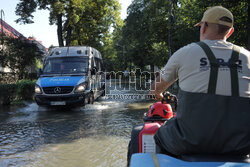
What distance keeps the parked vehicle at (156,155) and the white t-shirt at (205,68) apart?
468 millimetres

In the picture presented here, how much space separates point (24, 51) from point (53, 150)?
18084 millimetres

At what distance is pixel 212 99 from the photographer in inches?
72.4

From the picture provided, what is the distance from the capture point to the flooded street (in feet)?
14.9

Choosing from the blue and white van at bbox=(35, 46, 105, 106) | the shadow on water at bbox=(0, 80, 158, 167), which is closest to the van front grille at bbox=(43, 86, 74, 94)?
the blue and white van at bbox=(35, 46, 105, 106)

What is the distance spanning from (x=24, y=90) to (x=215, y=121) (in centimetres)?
1335

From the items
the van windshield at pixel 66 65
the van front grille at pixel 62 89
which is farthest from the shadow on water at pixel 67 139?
the van windshield at pixel 66 65

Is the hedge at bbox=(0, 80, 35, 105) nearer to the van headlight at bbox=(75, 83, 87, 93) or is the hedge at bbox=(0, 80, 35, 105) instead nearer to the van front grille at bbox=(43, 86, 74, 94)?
the van front grille at bbox=(43, 86, 74, 94)

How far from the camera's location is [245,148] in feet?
6.03

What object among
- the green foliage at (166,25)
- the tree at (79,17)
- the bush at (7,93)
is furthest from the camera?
the tree at (79,17)

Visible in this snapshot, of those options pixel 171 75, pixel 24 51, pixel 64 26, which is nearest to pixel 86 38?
pixel 64 26

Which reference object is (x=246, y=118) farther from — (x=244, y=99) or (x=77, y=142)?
(x=77, y=142)

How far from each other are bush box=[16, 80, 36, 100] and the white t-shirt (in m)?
12.5

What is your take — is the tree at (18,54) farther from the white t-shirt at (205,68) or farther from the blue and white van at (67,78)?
the white t-shirt at (205,68)

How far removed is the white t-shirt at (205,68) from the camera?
1.87 metres
